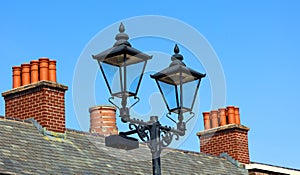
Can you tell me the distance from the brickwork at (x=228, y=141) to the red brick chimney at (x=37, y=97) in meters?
7.03

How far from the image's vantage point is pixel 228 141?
888 inches

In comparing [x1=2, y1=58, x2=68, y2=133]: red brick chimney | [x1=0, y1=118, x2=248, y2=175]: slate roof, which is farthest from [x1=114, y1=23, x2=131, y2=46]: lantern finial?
[x1=2, y1=58, x2=68, y2=133]: red brick chimney

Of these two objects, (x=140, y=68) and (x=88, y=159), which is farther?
(x=88, y=159)

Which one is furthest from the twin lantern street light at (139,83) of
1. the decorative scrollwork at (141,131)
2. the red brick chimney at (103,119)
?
the red brick chimney at (103,119)

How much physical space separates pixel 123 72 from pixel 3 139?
716 cm

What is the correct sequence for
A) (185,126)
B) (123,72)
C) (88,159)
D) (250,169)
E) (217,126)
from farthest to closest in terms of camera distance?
(217,126) < (250,169) < (88,159) < (185,126) < (123,72)

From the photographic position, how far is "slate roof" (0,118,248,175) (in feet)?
46.6

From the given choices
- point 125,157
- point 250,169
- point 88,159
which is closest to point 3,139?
point 88,159

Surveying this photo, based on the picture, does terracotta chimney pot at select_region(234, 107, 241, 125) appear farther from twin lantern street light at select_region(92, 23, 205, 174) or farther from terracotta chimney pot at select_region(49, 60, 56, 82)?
twin lantern street light at select_region(92, 23, 205, 174)

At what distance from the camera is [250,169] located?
70.4 ft

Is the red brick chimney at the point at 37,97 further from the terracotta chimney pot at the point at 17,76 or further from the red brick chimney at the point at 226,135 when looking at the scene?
the red brick chimney at the point at 226,135

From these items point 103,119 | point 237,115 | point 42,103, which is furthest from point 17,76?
point 237,115

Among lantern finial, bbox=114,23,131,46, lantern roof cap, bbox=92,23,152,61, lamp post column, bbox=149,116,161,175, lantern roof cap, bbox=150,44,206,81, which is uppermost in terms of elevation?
lantern finial, bbox=114,23,131,46

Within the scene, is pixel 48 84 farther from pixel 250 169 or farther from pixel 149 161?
pixel 250 169
